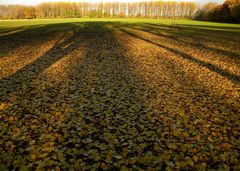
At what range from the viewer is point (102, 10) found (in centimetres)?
16900

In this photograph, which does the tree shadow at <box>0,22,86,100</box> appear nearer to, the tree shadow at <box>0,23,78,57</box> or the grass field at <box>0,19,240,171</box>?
the grass field at <box>0,19,240,171</box>

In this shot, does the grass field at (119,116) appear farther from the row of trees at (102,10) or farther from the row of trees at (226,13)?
the row of trees at (102,10)

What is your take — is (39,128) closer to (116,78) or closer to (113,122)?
(113,122)

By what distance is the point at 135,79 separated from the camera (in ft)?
35.2

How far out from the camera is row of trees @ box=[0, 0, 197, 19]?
473 feet

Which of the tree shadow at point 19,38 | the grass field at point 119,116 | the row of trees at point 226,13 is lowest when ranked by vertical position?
the grass field at point 119,116

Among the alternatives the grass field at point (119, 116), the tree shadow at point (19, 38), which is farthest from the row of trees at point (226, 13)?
the grass field at point (119, 116)

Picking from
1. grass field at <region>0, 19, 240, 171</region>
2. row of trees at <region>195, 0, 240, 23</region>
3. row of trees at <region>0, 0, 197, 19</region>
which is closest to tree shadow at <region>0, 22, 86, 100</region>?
grass field at <region>0, 19, 240, 171</region>

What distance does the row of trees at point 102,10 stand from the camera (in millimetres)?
144125

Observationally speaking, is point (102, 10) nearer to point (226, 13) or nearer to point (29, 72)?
point (226, 13)

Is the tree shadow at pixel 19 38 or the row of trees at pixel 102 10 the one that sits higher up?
the row of trees at pixel 102 10

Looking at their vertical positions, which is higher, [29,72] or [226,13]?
[226,13]

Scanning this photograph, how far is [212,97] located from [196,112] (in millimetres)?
1754

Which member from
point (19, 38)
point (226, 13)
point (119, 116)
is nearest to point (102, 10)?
point (226, 13)
